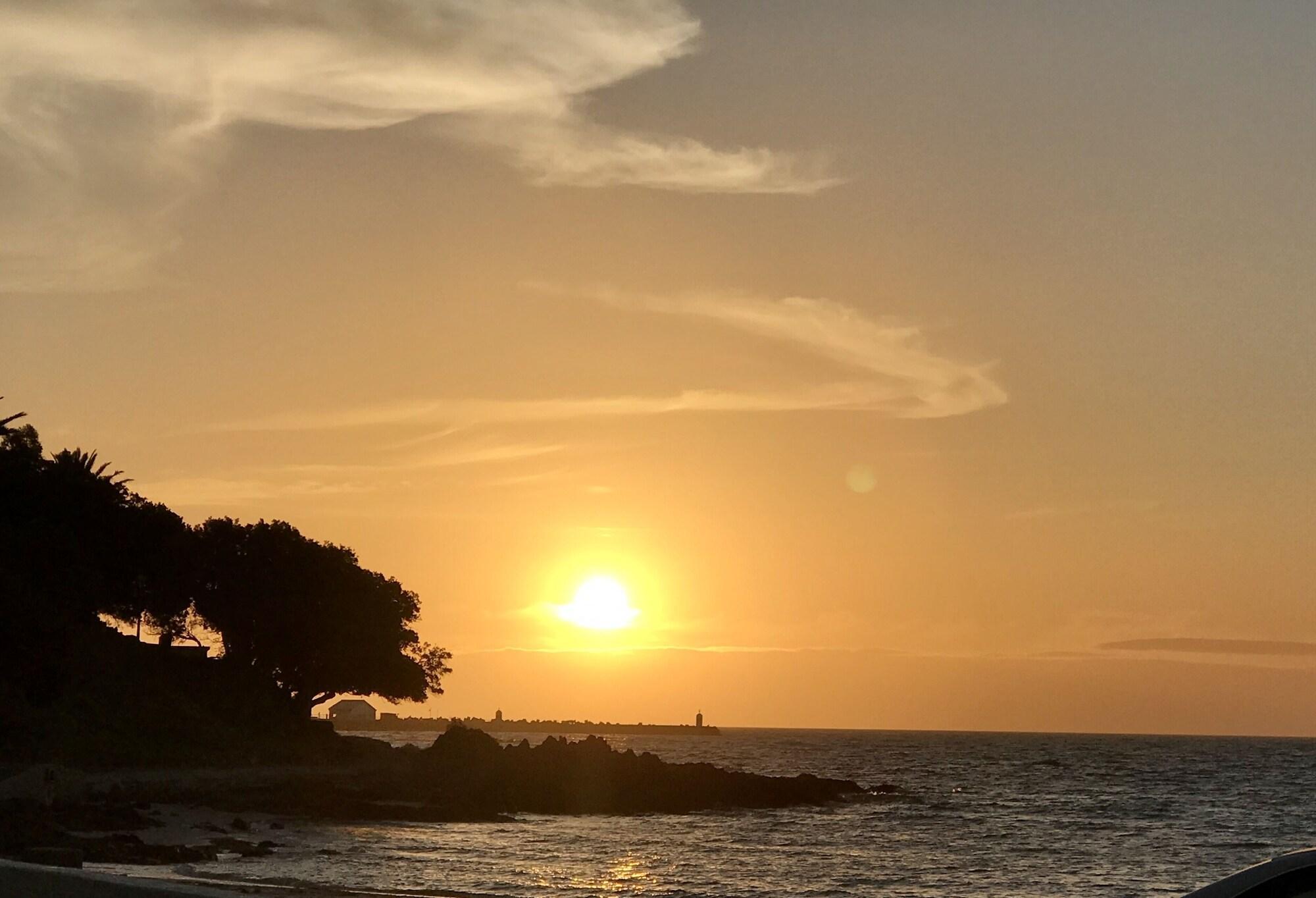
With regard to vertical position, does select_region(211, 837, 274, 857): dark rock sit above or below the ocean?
above

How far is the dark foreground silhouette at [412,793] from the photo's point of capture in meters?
35.1

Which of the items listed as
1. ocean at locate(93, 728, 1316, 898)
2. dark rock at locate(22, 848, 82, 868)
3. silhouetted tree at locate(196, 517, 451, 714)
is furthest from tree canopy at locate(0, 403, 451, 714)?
dark rock at locate(22, 848, 82, 868)

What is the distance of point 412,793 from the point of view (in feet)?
216

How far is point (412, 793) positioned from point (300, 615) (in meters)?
21.4

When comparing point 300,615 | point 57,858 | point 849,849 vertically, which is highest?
point 300,615

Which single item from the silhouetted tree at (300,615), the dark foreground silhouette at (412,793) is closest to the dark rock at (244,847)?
the dark foreground silhouette at (412,793)

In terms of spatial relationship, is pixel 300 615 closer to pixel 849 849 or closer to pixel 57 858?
pixel 849 849

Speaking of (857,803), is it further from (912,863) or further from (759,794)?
(912,863)

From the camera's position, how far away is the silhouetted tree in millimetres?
83812

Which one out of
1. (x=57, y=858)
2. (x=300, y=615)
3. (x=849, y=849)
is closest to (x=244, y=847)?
(x=57, y=858)

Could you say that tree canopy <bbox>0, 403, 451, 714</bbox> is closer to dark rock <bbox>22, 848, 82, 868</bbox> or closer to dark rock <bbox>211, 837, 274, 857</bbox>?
dark rock <bbox>211, 837, 274, 857</bbox>

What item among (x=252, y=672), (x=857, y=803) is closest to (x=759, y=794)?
(x=857, y=803)

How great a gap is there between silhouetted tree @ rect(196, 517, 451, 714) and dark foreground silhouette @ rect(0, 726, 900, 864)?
4659mm

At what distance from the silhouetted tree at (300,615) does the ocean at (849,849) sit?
26858mm
